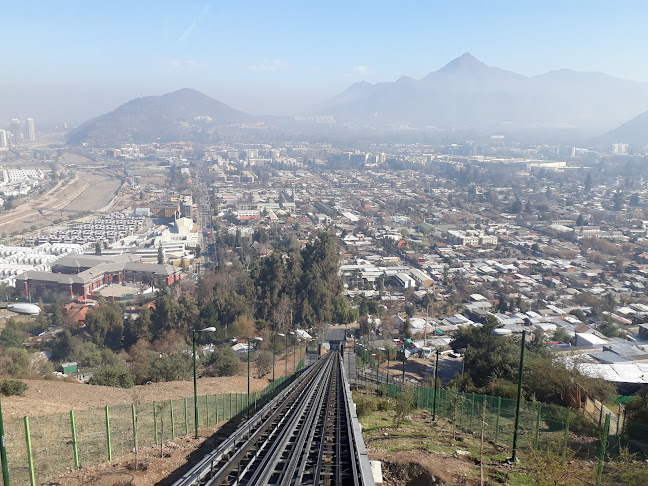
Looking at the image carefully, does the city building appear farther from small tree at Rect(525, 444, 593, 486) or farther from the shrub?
small tree at Rect(525, 444, 593, 486)

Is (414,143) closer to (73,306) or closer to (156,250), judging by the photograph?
(156,250)

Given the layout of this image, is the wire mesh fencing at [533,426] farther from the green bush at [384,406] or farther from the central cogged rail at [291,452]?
the central cogged rail at [291,452]

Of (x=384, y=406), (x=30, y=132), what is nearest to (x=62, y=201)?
(x=384, y=406)

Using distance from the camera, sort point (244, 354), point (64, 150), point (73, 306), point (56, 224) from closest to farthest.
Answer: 1. point (244, 354)
2. point (73, 306)
3. point (56, 224)
4. point (64, 150)

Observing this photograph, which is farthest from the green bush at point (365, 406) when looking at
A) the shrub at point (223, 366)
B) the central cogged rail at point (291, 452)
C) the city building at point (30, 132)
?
the city building at point (30, 132)

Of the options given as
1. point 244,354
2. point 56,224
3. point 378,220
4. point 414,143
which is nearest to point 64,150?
point 56,224

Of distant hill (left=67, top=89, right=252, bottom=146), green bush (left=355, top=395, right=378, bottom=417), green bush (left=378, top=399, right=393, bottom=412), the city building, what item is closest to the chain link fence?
green bush (left=355, top=395, right=378, bottom=417)
